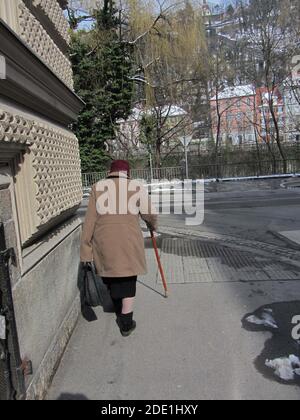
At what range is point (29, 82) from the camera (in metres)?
3.16

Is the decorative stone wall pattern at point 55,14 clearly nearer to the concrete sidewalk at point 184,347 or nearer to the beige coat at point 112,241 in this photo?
the beige coat at point 112,241

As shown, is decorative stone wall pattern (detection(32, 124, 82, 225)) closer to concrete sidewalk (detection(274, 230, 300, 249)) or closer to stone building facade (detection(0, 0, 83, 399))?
stone building facade (detection(0, 0, 83, 399))

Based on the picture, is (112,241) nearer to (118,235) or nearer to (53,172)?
(118,235)

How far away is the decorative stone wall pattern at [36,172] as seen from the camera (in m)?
2.86

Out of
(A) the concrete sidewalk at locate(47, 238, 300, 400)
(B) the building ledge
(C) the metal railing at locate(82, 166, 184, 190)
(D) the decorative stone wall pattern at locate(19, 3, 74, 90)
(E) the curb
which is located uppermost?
(D) the decorative stone wall pattern at locate(19, 3, 74, 90)

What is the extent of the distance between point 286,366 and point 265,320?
35.8 inches

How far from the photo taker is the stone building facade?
9.01 feet

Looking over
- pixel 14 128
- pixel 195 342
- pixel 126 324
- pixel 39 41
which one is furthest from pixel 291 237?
pixel 14 128

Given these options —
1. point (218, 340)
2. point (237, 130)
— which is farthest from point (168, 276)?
point (237, 130)

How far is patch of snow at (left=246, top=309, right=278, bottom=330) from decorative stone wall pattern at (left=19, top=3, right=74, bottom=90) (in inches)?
129

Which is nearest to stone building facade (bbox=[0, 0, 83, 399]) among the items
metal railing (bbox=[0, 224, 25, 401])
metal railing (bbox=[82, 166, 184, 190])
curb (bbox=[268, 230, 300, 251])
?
metal railing (bbox=[0, 224, 25, 401])

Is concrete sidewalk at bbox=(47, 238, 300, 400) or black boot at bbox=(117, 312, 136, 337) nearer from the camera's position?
concrete sidewalk at bbox=(47, 238, 300, 400)

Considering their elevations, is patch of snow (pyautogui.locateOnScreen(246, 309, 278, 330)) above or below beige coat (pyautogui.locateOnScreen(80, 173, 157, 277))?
below
